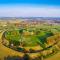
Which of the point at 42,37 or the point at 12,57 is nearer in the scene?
the point at 12,57

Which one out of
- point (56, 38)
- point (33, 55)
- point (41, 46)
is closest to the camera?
point (33, 55)

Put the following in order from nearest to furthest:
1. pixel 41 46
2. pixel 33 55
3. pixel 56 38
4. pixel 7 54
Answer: pixel 33 55 → pixel 7 54 → pixel 41 46 → pixel 56 38

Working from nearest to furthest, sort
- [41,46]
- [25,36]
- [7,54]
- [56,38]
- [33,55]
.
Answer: [33,55] < [7,54] < [41,46] < [56,38] < [25,36]

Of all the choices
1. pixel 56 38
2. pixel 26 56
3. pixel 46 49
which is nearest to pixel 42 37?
pixel 56 38

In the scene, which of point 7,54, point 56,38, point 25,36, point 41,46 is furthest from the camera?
point 25,36

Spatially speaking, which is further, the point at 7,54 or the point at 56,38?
the point at 56,38

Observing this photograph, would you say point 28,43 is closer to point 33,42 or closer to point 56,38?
point 33,42

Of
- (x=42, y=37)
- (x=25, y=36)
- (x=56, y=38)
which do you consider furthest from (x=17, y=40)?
(x=56, y=38)

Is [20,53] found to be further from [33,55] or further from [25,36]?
[25,36]
